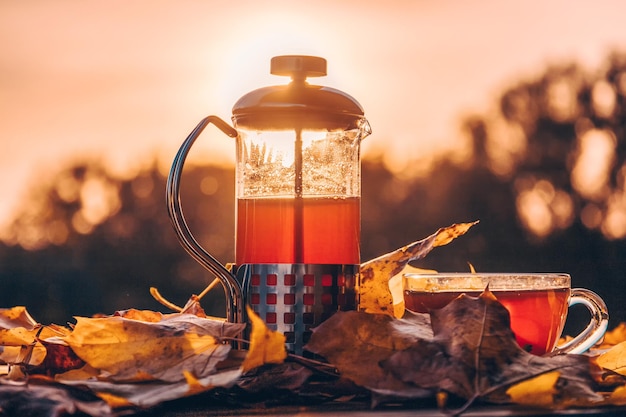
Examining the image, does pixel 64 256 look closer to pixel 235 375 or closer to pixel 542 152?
pixel 542 152

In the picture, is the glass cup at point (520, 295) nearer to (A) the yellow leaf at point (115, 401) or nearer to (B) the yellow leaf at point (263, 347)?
(B) the yellow leaf at point (263, 347)

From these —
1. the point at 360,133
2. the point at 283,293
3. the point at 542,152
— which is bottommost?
the point at 283,293

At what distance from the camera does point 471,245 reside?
10.3m

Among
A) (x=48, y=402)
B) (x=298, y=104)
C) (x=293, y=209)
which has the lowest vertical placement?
(x=48, y=402)

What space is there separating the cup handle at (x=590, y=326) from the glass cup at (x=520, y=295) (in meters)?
0.01

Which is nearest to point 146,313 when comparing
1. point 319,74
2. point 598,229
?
point 319,74

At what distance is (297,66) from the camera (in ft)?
4.99

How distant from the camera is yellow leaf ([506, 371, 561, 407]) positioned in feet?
3.63

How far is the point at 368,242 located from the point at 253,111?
335 inches

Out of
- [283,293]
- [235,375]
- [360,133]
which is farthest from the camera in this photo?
[360,133]

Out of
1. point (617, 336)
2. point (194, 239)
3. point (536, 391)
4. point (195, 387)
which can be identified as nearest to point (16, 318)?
point (194, 239)

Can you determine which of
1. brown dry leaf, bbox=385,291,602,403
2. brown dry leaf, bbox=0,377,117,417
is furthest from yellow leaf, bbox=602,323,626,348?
brown dry leaf, bbox=0,377,117,417

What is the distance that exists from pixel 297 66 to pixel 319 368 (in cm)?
52

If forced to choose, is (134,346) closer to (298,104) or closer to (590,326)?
(298,104)
